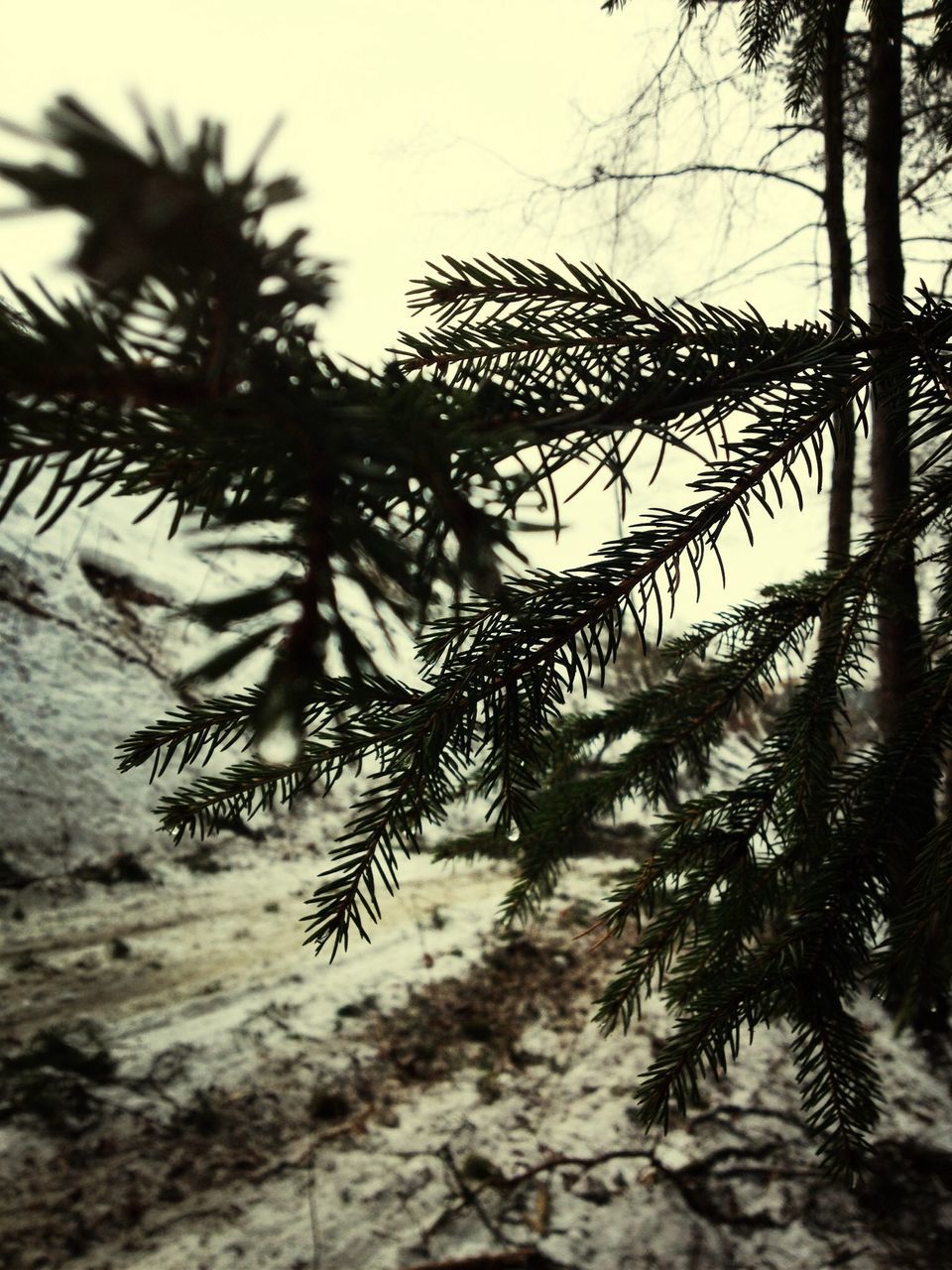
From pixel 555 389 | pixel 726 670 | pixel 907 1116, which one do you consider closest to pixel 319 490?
pixel 555 389

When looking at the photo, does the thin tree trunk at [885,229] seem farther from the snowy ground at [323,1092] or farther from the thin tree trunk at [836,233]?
the snowy ground at [323,1092]

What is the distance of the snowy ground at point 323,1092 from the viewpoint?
178 centimetres

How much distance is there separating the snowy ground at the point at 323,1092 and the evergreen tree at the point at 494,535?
117cm

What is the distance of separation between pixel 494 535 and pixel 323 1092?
2.56m

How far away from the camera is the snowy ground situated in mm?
1780

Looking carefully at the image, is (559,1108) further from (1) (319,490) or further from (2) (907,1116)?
(1) (319,490)

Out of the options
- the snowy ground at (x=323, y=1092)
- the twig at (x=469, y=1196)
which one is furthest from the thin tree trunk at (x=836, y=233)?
the twig at (x=469, y=1196)

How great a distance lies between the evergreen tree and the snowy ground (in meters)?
1.17

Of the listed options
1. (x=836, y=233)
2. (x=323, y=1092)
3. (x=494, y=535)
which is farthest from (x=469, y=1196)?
(x=836, y=233)

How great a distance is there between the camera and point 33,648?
153 inches

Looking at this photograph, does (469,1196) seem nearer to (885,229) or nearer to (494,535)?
(494,535)

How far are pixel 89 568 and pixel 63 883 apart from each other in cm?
224

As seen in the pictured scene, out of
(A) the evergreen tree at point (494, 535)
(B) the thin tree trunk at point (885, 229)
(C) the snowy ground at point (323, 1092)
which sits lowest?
(C) the snowy ground at point (323, 1092)

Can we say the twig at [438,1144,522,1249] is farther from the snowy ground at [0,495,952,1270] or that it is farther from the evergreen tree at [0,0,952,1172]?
the evergreen tree at [0,0,952,1172]
